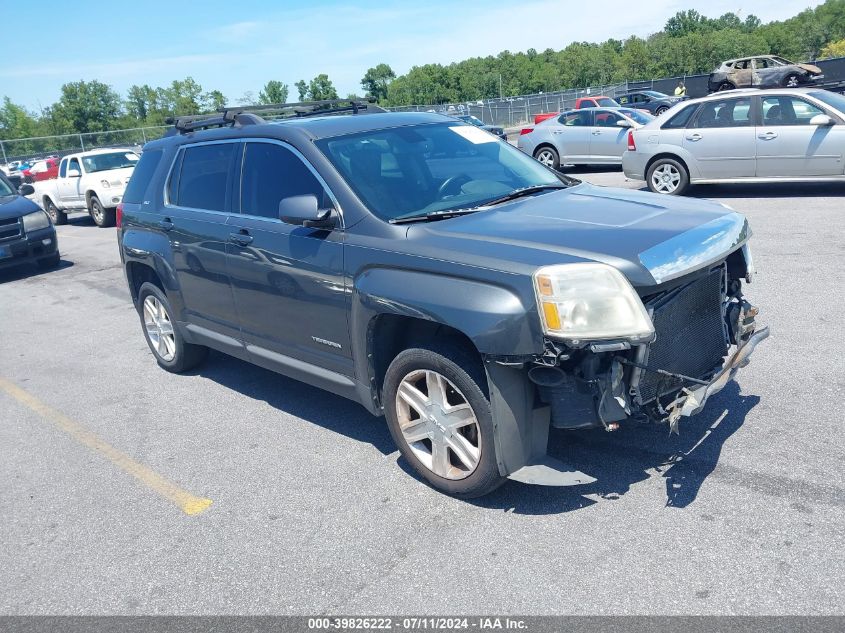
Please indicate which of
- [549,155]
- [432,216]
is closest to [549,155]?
[549,155]

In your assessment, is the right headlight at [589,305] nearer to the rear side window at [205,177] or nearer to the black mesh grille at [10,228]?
the rear side window at [205,177]

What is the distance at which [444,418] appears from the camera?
12.4ft

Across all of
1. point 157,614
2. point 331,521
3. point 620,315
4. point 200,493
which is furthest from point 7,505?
point 620,315

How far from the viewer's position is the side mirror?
13.3 ft

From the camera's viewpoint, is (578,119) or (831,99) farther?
(578,119)

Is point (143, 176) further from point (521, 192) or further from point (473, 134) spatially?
point (521, 192)

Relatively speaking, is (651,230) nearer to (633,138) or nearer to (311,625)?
(311,625)

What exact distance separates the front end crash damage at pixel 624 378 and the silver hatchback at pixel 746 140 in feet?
27.3

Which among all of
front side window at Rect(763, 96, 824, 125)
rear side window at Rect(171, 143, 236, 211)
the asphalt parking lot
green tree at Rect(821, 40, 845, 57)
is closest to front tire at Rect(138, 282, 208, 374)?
the asphalt parking lot

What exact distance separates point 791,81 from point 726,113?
15.5m

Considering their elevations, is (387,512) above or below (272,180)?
below

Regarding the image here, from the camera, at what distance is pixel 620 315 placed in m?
3.24

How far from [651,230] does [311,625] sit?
239cm

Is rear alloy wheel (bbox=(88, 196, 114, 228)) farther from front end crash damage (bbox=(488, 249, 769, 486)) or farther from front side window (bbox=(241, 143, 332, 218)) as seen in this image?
front end crash damage (bbox=(488, 249, 769, 486))
